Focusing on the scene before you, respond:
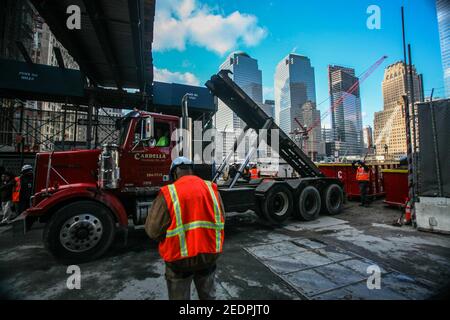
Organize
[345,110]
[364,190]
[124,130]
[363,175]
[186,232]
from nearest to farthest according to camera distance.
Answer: [186,232] → [124,130] → [363,175] → [364,190] → [345,110]

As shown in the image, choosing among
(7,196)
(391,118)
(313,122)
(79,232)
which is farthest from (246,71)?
(79,232)

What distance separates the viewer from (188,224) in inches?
70.4

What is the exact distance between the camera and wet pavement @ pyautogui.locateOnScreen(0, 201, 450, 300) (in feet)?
9.46

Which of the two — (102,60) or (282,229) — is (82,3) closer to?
(102,60)

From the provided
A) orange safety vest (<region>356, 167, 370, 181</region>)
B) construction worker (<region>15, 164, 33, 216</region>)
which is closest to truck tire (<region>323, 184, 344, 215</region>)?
orange safety vest (<region>356, 167, 370, 181</region>)

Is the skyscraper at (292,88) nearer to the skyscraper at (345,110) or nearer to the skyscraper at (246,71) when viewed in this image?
the skyscraper at (246,71)

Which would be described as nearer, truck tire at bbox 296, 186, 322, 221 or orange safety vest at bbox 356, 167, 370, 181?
truck tire at bbox 296, 186, 322, 221

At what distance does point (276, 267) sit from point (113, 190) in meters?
3.58

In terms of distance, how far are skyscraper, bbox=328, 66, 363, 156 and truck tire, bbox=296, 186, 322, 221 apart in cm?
8969

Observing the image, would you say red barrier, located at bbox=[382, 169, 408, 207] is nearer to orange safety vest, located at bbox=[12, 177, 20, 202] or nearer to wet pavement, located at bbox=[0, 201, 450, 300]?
wet pavement, located at bbox=[0, 201, 450, 300]

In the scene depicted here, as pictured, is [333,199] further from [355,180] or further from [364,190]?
[355,180]

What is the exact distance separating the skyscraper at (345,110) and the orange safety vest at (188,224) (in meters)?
95.7
